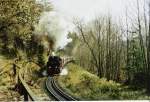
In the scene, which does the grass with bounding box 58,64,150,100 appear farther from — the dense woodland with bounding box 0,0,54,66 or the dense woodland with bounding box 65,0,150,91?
the dense woodland with bounding box 0,0,54,66

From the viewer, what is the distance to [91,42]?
21.5 ft

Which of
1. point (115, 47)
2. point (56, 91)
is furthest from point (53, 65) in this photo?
point (115, 47)

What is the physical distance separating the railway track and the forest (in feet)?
1.11

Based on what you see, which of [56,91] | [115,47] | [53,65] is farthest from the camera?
[115,47]

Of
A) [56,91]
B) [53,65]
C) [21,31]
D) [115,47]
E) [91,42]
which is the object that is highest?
[21,31]

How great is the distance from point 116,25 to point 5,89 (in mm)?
2217

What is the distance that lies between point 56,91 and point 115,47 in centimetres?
129

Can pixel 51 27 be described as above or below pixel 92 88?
above

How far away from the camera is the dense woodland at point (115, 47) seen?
650 cm

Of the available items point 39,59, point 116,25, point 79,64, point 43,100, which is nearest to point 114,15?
point 116,25

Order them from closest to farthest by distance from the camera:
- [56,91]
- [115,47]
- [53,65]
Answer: [53,65] → [56,91] → [115,47]

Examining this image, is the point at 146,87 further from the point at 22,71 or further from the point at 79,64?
the point at 22,71

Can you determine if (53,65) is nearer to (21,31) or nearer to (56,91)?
(56,91)

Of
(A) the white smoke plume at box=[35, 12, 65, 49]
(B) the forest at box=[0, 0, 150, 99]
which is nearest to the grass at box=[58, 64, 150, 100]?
(B) the forest at box=[0, 0, 150, 99]
